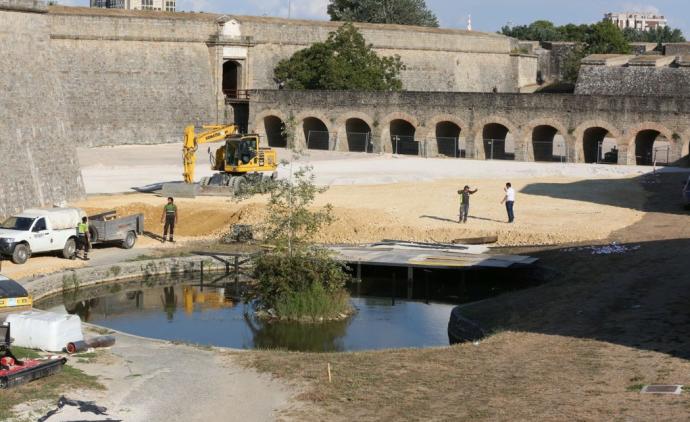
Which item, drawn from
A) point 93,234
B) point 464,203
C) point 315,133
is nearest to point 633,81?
point 315,133

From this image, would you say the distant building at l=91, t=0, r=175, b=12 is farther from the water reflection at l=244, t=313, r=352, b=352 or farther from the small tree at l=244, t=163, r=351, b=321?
the water reflection at l=244, t=313, r=352, b=352

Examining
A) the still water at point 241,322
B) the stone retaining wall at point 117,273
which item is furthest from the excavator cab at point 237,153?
the still water at point 241,322

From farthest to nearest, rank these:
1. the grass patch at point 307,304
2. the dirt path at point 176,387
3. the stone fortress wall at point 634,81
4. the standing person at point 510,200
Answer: the stone fortress wall at point 634,81, the standing person at point 510,200, the grass patch at point 307,304, the dirt path at point 176,387

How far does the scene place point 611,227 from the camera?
3262 centimetres

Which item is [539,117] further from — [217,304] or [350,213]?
[217,304]

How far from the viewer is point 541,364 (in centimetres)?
1764

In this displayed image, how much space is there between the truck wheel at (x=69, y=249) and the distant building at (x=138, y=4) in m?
76.3

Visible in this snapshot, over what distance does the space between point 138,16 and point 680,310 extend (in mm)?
41333

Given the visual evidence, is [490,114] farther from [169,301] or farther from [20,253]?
[20,253]

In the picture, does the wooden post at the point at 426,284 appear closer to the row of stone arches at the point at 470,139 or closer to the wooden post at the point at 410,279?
the wooden post at the point at 410,279

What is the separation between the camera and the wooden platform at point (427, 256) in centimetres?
2794

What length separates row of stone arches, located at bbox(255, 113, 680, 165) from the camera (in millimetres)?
52875

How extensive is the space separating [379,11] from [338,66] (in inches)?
1202

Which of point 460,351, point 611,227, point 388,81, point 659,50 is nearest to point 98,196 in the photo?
point 611,227
